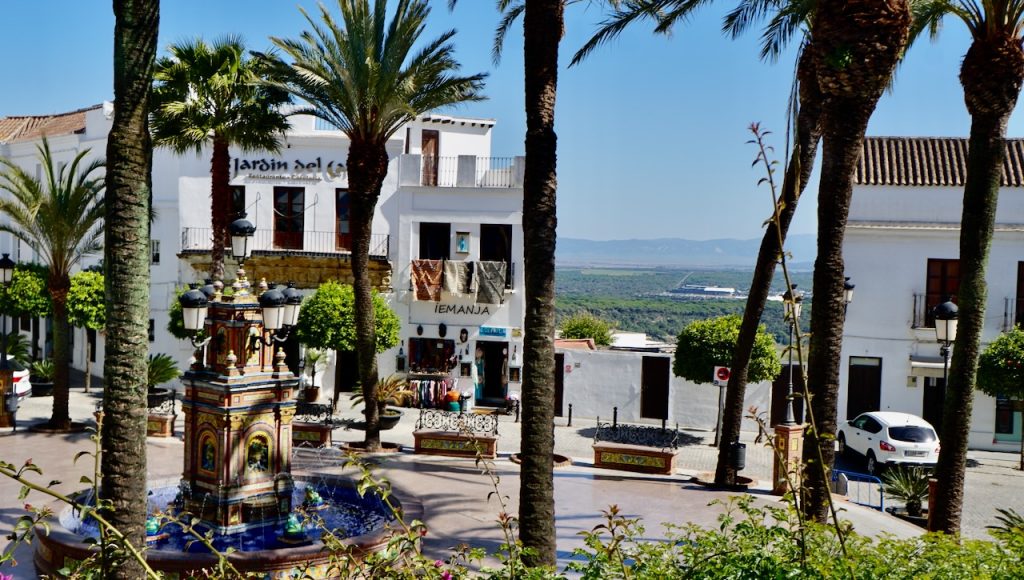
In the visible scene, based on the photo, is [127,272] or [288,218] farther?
[288,218]

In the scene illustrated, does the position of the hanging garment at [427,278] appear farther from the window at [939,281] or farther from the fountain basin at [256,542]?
the window at [939,281]

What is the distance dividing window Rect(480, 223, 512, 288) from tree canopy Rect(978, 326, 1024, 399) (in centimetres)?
1271

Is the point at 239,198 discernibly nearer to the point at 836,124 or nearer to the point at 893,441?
the point at 893,441

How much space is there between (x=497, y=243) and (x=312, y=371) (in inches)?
260

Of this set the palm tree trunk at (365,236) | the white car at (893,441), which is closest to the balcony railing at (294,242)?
the palm tree trunk at (365,236)

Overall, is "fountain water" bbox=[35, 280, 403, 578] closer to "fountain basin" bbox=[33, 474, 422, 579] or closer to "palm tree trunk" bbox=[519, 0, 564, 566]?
"fountain basin" bbox=[33, 474, 422, 579]

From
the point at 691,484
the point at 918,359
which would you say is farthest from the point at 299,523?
the point at 918,359

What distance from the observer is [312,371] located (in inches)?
1084

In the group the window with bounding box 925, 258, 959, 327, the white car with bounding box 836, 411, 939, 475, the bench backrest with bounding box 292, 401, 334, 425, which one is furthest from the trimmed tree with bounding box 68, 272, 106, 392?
the window with bounding box 925, 258, 959, 327

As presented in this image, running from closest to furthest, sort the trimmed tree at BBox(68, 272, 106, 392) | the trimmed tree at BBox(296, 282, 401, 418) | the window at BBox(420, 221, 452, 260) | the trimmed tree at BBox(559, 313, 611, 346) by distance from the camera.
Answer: the trimmed tree at BBox(296, 282, 401, 418) < the trimmed tree at BBox(68, 272, 106, 392) < the window at BBox(420, 221, 452, 260) < the trimmed tree at BBox(559, 313, 611, 346)

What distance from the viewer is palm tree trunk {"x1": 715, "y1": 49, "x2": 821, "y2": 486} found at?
1448 centimetres

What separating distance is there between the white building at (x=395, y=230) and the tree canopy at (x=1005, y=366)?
1233 centimetres

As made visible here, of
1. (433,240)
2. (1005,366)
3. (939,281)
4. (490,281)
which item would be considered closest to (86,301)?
(433,240)

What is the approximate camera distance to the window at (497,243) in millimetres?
27844
